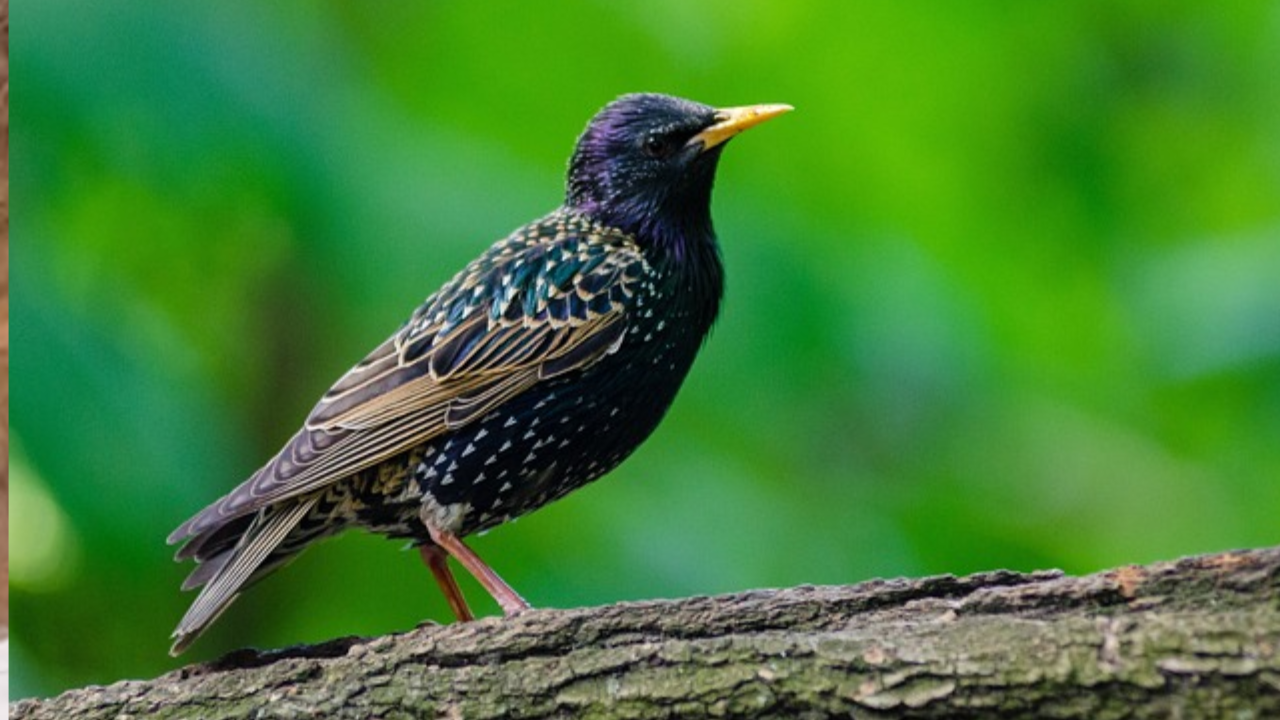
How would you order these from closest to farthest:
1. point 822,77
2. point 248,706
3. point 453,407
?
point 248,706
point 453,407
point 822,77

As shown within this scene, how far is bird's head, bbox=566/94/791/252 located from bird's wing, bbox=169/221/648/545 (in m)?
0.12

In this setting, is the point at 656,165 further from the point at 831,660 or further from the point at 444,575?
the point at 831,660

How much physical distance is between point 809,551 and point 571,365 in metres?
0.92

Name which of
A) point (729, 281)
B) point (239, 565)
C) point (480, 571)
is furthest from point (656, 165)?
point (239, 565)

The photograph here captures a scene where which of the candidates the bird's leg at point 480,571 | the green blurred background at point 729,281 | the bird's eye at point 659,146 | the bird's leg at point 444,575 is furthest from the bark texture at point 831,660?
the bird's eye at point 659,146

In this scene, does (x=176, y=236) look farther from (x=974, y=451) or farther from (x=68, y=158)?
(x=974, y=451)

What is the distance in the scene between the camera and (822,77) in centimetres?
461

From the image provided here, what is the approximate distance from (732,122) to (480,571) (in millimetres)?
1044

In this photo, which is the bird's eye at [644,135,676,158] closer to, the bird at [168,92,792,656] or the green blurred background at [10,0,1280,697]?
the bird at [168,92,792,656]

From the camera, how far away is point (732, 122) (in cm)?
381

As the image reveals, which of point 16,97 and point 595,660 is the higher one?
point 16,97

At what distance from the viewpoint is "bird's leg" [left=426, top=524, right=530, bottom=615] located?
3.63 meters

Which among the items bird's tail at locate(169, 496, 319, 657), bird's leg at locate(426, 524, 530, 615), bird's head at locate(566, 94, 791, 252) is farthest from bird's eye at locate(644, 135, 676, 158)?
bird's tail at locate(169, 496, 319, 657)

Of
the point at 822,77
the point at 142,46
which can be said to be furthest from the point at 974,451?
the point at 142,46
